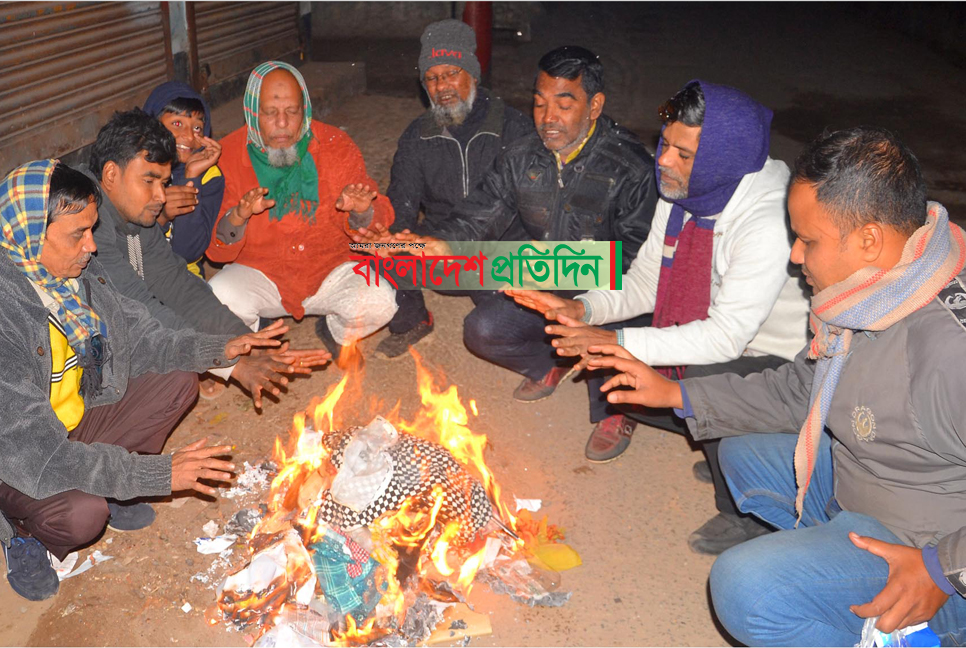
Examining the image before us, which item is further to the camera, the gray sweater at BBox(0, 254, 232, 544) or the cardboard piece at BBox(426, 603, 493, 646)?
the cardboard piece at BBox(426, 603, 493, 646)

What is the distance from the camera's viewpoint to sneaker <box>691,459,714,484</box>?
13.9 feet

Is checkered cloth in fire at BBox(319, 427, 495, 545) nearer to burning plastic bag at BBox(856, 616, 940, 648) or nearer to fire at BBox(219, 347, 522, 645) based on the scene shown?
fire at BBox(219, 347, 522, 645)

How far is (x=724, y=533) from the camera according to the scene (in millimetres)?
3797

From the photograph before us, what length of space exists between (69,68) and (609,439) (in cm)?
533

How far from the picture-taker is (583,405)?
15.9 ft

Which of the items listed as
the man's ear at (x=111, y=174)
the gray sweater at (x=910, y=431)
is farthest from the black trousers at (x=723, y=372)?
the man's ear at (x=111, y=174)

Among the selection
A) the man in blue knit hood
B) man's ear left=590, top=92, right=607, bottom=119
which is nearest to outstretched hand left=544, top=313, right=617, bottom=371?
man's ear left=590, top=92, right=607, bottom=119

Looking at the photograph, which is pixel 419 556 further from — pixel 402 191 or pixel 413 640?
pixel 402 191

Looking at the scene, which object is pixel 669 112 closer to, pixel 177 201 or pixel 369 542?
pixel 369 542

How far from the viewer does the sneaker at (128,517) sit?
12.2 ft

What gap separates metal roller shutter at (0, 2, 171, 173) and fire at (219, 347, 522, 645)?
357 centimetres

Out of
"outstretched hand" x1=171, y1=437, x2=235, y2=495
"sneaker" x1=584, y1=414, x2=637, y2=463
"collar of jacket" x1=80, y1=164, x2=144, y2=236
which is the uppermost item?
"collar of jacket" x1=80, y1=164, x2=144, y2=236

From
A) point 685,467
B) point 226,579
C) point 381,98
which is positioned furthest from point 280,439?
point 381,98

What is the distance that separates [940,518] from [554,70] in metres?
2.92
